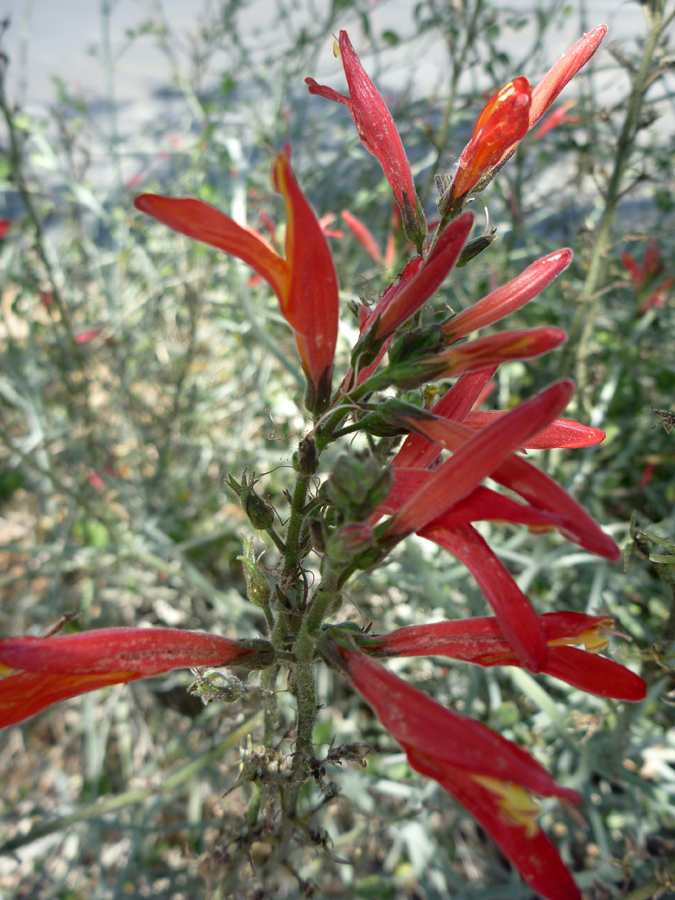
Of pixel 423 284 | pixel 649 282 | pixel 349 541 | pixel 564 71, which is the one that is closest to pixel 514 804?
pixel 349 541

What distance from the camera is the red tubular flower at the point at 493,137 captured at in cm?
76

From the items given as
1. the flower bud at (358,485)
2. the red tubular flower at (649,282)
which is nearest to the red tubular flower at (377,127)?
the flower bud at (358,485)

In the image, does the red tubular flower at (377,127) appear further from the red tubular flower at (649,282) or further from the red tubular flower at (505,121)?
the red tubular flower at (649,282)

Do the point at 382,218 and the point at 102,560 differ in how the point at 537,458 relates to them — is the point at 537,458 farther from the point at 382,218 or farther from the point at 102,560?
the point at 382,218

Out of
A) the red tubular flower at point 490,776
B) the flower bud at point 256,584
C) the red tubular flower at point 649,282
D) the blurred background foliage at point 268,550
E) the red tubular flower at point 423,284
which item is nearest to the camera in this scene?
the red tubular flower at point 490,776

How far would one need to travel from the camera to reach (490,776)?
0.58 meters

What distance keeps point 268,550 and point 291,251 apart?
0.91 meters

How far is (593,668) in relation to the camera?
73 centimetres

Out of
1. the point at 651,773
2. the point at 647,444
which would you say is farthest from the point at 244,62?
the point at 651,773

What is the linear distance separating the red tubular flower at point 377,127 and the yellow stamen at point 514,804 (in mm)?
711

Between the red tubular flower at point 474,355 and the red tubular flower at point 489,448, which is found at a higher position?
the red tubular flower at point 474,355

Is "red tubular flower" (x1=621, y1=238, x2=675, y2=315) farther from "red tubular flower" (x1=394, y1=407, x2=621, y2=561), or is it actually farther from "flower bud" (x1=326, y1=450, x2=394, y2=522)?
"flower bud" (x1=326, y1=450, x2=394, y2=522)

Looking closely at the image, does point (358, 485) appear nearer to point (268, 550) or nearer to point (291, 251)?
point (291, 251)

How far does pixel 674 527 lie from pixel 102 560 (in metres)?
1.95
